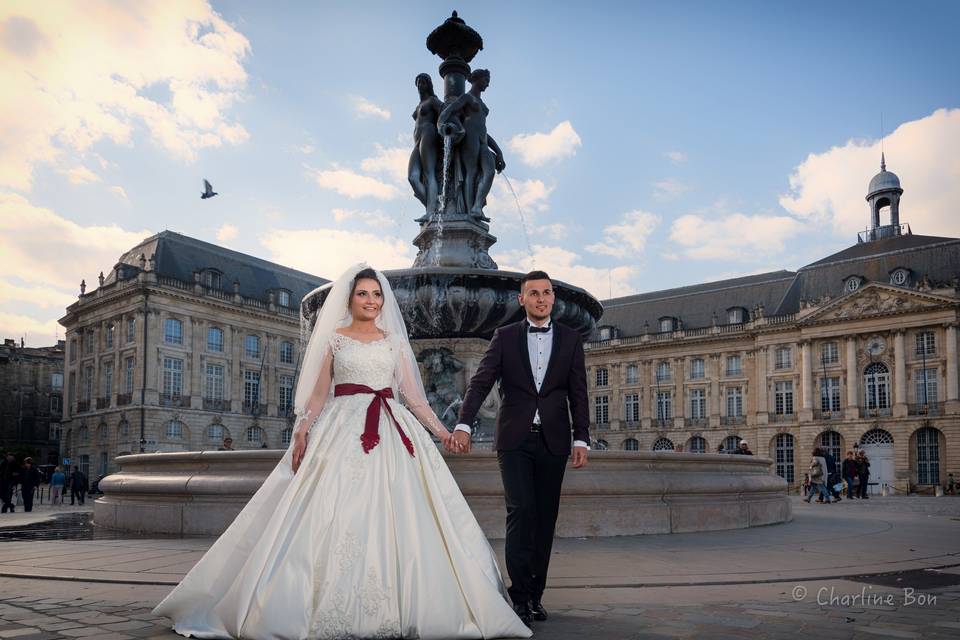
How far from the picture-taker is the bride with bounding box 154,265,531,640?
3812 mm

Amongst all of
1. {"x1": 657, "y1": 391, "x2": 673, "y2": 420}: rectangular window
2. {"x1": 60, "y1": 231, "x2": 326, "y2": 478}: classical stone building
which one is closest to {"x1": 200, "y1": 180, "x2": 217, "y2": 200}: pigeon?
{"x1": 60, "y1": 231, "x2": 326, "y2": 478}: classical stone building

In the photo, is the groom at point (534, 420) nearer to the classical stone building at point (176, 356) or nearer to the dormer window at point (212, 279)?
the classical stone building at point (176, 356)

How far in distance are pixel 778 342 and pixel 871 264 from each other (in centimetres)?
754

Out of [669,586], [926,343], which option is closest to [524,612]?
[669,586]

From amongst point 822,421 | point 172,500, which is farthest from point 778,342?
point 172,500

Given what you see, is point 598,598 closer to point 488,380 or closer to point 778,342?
point 488,380

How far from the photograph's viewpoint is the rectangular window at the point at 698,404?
198ft

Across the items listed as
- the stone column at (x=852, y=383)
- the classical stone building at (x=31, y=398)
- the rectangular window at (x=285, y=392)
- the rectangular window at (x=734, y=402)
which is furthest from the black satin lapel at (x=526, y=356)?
the classical stone building at (x=31, y=398)

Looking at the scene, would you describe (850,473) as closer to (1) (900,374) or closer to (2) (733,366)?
(1) (900,374)

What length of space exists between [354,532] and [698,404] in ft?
194

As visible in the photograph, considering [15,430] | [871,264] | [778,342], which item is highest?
[871,264]

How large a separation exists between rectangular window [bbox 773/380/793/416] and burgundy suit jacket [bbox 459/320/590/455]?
55292mm

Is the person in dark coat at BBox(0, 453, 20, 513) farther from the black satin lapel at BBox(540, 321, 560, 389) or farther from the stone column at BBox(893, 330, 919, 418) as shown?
the stone column at BBox(893, 330, 919, 418)

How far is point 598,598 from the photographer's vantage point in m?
4.79
